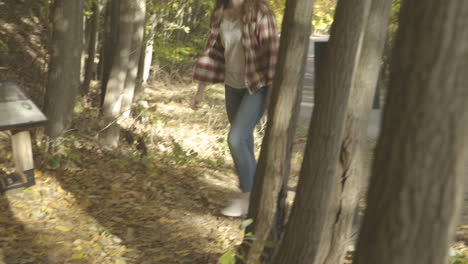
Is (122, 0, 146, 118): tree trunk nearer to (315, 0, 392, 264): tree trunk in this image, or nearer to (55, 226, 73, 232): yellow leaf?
(55, 226, 73, 232): yellow leaf

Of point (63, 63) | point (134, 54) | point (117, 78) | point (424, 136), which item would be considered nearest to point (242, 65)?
point (63, 63)

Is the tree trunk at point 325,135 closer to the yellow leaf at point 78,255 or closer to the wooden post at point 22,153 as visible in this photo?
the yellow leaf at point 78,255

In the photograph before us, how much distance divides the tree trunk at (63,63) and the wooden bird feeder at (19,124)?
3.58ft

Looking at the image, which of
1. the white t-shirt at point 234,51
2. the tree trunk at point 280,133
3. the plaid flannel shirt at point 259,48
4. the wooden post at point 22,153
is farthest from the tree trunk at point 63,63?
the tree trunk at point 280,133

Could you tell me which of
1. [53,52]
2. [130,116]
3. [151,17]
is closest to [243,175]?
[53,52]

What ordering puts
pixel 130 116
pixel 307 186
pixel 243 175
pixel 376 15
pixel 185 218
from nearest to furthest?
pixel 307 186, pixel 376 15, pixel 243 175, pixel 185 218, pixel 130 116

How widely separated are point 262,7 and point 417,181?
118 inches

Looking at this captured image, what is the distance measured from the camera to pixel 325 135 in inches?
129

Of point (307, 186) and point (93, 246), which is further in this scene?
point (93, 246)

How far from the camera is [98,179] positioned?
5965 mm

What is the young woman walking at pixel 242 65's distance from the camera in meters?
4.31

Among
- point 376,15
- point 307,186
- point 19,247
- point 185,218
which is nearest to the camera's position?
point 307,186

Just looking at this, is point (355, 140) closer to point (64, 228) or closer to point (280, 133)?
point (280, 133)

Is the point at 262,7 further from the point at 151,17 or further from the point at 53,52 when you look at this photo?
the point at 151,17
